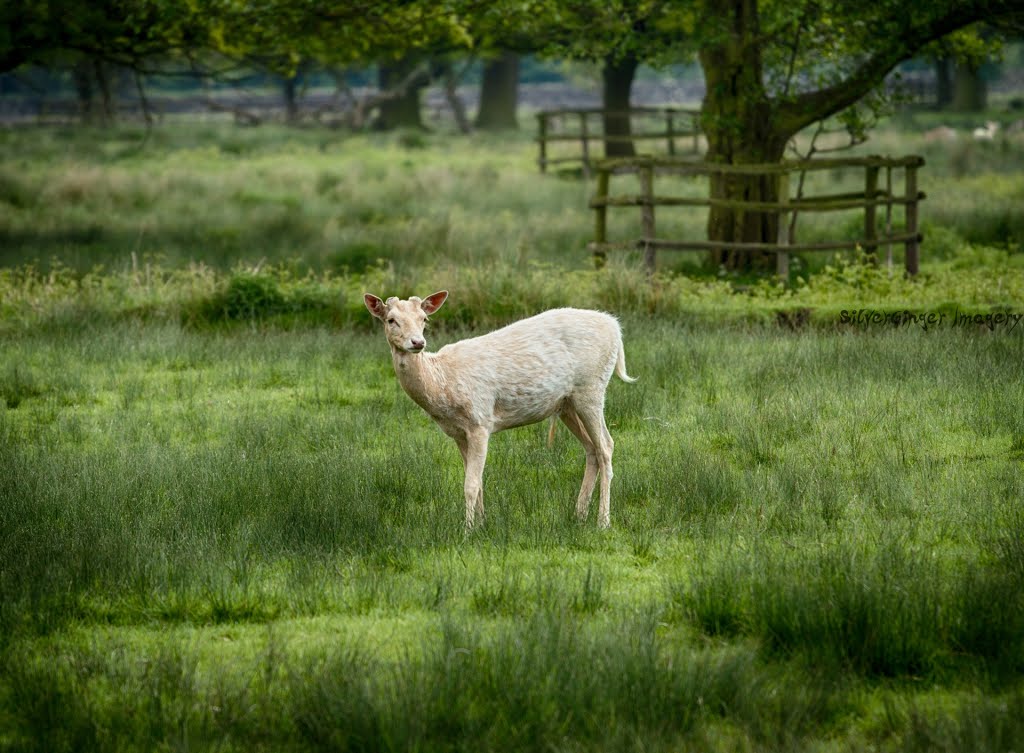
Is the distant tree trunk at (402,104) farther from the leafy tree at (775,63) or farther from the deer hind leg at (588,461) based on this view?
the deer hind leg at (588,461)

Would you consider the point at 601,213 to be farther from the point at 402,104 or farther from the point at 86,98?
the point at 86,98

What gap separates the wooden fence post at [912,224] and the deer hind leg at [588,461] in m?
9.07

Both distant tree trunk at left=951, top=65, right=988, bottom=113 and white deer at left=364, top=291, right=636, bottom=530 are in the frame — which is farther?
distant tree trunk at left=951, top=65, right=988, bottom=113

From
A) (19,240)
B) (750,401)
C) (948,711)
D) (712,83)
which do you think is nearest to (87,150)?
(19,240)

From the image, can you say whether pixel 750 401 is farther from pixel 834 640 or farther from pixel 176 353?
pixel 176 353

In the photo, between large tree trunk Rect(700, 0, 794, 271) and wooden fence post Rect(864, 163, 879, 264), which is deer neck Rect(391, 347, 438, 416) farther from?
wooden fence post Rect(864, 163, 879, 264)

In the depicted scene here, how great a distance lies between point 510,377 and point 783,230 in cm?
912

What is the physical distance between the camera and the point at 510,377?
274 inches

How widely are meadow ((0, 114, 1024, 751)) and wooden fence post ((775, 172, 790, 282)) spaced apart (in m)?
0.63

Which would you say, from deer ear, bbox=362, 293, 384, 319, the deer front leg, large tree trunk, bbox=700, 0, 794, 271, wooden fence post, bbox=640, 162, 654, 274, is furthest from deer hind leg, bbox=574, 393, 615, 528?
large tree trunk, bbox=700, 0, 794, 271

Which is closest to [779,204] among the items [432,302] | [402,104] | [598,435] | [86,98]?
[598,435]

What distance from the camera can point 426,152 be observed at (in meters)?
36.2

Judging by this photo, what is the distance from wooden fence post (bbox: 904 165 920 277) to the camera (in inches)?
619

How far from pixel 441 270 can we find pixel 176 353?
134 inches
